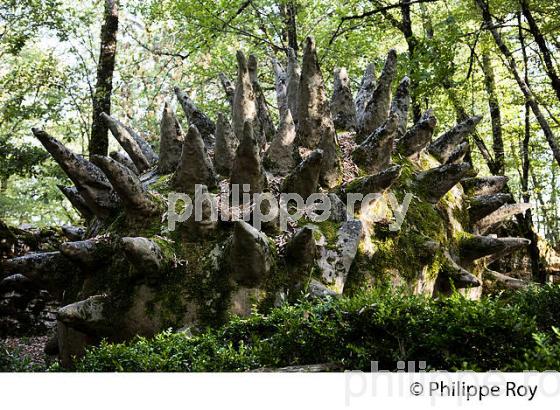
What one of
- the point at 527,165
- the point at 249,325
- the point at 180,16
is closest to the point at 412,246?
the point at 249,325

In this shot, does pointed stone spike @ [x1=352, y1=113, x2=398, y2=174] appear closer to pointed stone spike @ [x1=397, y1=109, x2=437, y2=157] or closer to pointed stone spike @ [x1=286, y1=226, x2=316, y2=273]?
pointed stone spike @ [x1=397, y1=109, x2=437, y2=157]

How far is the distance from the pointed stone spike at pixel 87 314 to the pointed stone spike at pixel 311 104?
126 inches

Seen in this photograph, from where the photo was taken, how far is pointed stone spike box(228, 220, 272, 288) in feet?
14.7

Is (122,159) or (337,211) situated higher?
(122,159)

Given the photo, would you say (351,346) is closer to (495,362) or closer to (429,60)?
(495,362)

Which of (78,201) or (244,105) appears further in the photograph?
(244,105)

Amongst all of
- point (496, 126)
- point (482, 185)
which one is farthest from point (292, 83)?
point (496, 126)

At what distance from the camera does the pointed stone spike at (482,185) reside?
25.6 feet

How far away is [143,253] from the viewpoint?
444 centimetres

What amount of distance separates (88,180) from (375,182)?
2974 mm

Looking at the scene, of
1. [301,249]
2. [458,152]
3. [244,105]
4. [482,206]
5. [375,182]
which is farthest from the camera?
[458,152]

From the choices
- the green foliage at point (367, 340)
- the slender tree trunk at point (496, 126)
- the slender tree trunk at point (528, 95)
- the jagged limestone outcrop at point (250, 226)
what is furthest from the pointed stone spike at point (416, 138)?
the slender tree trunk at point (496, 126)

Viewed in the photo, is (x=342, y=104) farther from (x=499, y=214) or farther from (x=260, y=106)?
(x=499, y=214)

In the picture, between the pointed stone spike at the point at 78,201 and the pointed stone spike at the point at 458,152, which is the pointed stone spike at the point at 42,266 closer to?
the pointed stone spike at the point at 78,201
